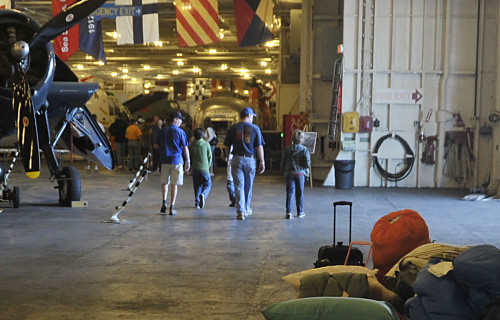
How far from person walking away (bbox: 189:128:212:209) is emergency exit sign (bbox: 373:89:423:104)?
6.42 metres

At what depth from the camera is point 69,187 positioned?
1327 centimetres

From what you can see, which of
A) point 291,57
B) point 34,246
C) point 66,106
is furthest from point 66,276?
point 291,57

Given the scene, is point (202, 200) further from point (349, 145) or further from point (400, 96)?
point (400, 96)

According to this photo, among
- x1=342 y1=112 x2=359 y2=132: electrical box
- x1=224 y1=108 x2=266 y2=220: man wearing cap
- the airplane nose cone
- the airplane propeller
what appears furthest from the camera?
x1=342 y1=112 x2=359 y2=132: electrical box

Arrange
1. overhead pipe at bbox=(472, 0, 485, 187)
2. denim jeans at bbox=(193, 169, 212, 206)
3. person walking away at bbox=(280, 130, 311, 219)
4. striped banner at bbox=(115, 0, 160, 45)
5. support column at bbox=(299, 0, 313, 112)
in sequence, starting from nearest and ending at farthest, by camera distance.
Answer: person walking away at bbox=(280, 130, 311, 219) < denim jeans at bbox=(193, 169, 212, 206) < striped banner at bbox=(115, 0, 160, 45) < overhead pipe at bbox=(472, 0, 485, 187) < support column at bbox=(299, 0, 313, 112)

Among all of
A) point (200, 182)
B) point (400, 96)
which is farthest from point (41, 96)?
point (400, 96)

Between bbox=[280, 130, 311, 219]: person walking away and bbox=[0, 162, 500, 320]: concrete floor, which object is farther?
bbox=[280, 130, 311, 219]: person walking away

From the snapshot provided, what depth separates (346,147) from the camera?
17.4 metres

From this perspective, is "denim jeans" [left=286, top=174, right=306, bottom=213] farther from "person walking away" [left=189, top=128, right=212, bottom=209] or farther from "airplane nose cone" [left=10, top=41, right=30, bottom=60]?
"airplane nose cone" [left=10, top=41, right=30, bottom=60]

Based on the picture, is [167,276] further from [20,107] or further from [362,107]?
[362,107]

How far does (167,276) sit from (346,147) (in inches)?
431

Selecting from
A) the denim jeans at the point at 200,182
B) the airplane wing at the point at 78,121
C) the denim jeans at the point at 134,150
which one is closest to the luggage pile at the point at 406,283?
the denim jeans at the point at 200,182

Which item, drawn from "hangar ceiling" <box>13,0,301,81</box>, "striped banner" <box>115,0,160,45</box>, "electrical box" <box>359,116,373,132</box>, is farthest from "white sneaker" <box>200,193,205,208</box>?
"hangar ceiling" <box>13,0,301,81</box>

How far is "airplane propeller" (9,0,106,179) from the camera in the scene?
10427 mm
